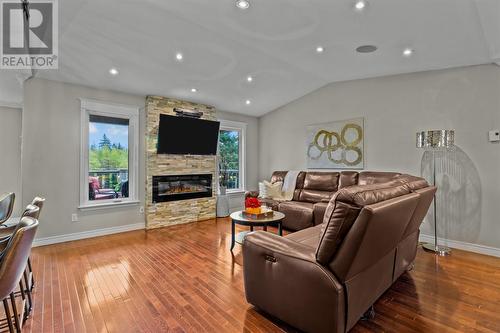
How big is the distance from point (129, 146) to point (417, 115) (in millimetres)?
5097

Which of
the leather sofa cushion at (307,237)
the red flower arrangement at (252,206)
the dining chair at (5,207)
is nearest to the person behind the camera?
the leather sofa cushion at (307,237)

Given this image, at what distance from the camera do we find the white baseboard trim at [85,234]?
366cm

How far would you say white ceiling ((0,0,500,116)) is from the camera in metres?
2.43

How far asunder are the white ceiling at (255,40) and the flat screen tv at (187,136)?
2.18 feet

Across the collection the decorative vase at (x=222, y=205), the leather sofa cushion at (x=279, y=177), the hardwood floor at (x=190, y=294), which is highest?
the leather sofa cushion at (x=279, y=177)

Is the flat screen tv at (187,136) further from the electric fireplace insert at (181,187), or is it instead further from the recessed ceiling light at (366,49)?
the recessed ceiling light at (366,49)

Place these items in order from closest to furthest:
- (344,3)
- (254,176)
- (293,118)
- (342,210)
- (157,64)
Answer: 1. (342,210)
2. (344,3)
3. (157,64)
4. (293,118)
5. (254,176)

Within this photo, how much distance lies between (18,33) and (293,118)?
479cm

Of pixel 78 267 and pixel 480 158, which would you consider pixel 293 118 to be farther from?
pixel 78 267

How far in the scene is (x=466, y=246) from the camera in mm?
3486

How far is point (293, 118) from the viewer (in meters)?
5.78

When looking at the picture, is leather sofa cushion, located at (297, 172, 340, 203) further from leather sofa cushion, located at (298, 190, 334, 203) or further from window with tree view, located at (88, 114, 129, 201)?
window with tree view, located at (88, 114, 129, 201)

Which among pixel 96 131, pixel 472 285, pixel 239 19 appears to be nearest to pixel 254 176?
pixel 96 131

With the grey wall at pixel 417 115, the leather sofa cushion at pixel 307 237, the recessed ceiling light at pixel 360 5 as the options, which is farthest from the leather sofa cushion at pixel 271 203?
the recessed ceiling light at pixel 360 5
